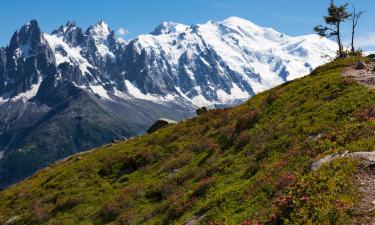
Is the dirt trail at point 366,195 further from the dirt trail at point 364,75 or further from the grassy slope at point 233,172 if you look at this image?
the dirt trail at point 364,75

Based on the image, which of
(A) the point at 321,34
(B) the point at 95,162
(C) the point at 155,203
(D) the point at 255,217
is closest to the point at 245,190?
(D) the point at 255,217

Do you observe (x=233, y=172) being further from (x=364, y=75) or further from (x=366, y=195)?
(x=364, y=75)

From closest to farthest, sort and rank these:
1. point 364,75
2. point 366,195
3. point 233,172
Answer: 1. point 366,195
2. point 233,172
3. point 364,75

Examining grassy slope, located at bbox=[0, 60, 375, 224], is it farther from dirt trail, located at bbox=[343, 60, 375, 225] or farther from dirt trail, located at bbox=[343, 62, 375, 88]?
dirt trail, located at bbox=[343, 62, 375, 88]

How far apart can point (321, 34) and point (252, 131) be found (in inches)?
1917

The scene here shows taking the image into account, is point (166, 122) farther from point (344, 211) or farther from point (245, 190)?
point (344, 211)

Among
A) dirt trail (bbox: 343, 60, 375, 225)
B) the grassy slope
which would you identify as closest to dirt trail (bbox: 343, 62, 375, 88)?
the grassy slope

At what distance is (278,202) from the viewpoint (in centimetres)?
2284

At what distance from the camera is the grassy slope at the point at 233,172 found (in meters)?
22.8

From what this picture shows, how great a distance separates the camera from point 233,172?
3388 cm

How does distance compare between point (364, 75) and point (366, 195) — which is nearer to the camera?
point (366, 195)

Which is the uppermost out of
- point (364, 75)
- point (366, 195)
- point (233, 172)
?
point (364, 75)

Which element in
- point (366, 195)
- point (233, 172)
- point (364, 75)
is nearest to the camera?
point (366, 195)

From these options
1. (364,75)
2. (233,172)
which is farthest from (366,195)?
(364,75)
